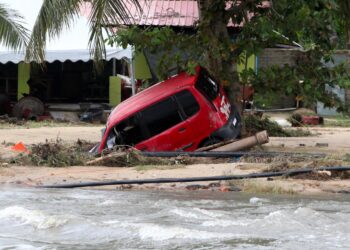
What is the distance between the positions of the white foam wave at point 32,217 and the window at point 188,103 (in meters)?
5.34

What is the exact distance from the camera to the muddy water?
6.82 meters

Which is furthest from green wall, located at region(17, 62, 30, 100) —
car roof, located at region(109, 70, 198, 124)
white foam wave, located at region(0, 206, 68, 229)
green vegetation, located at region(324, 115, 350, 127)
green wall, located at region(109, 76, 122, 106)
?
white foam wave, located at region(0, 206, 68, 229)

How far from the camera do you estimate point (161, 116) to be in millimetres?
13320

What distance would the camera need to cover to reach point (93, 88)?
87.1ft

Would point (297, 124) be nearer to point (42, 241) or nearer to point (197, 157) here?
point (197, 157)

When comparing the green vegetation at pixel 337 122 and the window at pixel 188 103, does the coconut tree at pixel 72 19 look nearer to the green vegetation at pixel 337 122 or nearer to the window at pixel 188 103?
the window at pixel 188 103

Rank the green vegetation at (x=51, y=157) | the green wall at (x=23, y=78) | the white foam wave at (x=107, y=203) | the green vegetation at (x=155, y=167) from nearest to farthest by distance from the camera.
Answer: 1. the white foam wave at (x=107, y=203)
2. the green vegetation at (x=155, y=167)
3. the green vegetation at (x=51, y=157)
4. the green wall at (x=23, y=78)

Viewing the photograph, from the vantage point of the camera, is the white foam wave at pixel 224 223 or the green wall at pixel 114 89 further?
the green wall at pixel 114 89

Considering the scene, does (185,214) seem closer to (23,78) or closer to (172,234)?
(172,234)

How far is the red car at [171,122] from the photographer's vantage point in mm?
13219

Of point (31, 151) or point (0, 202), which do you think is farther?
point (31, 151)

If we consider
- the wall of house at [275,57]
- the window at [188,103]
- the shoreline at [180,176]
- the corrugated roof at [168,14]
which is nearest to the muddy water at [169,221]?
the shoreline at [180,176]

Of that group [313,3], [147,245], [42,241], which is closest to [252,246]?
[147,245]

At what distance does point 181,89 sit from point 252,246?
701 centimetres
